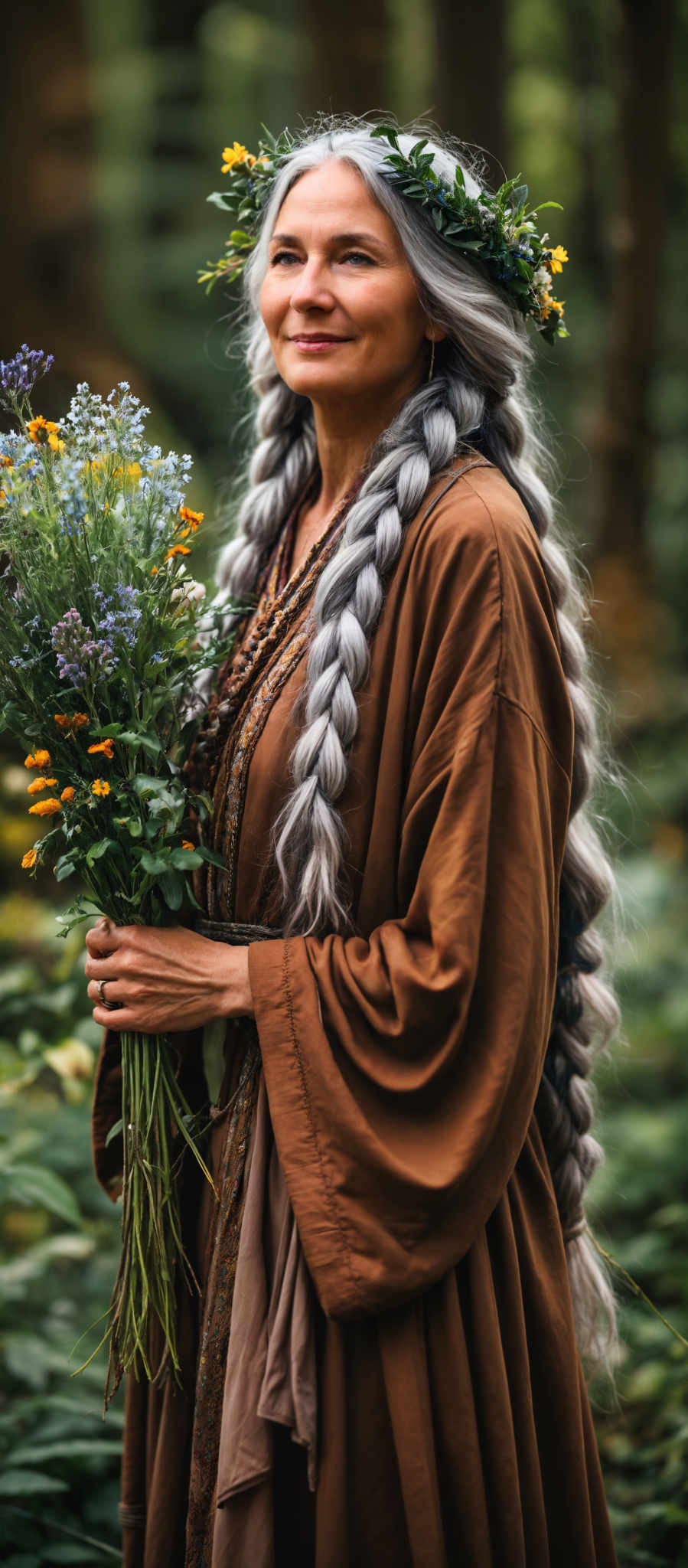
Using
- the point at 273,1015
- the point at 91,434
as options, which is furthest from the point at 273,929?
the point at 91,434

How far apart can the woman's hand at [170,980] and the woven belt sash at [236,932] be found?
2.4 inches

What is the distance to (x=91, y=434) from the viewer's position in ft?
5.49

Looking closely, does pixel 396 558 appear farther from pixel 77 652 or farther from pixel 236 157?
pixel 236 157

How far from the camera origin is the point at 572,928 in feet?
6.56

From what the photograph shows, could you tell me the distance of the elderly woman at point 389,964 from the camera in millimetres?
1576

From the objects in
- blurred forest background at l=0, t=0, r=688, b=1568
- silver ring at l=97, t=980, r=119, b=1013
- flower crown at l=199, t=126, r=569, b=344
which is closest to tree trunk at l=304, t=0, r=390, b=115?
blurred forest background at l=0, t=0, r=688, b=1568

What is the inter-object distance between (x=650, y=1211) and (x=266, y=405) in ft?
9.56

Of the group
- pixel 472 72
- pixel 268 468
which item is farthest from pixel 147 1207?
pixel 472 72

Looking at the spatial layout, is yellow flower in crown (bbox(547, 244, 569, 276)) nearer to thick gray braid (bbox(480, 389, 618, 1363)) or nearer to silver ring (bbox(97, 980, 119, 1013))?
thick gray braid (bbox(480, 389, 618, 1363))

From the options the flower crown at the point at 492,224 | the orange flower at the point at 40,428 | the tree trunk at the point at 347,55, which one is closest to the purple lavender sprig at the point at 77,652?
the orange flower at the point at 40,428

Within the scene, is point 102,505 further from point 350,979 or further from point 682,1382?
point 682,1382

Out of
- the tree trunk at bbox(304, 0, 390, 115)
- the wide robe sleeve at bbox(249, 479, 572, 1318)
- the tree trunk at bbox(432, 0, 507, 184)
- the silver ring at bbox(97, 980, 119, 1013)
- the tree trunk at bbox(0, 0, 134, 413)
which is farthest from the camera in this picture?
the tree trunk at bbox(0, 0, 134, 413)

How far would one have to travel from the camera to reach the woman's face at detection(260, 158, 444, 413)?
5.76 ft

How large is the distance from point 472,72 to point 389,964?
5.03 m
